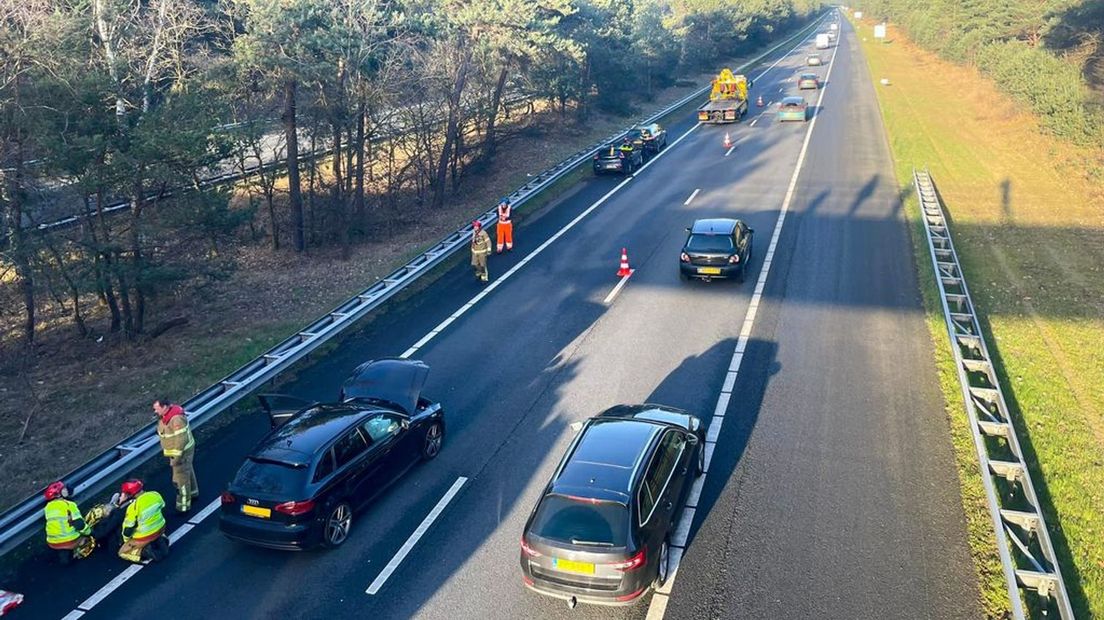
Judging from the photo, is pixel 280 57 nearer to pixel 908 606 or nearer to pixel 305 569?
pixel 305 569

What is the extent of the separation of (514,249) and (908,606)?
631 inches

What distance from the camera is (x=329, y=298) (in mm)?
19953

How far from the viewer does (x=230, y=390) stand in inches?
520

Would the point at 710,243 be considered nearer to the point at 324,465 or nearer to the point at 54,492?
the point at 324,465

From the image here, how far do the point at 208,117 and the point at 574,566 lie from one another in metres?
16.1

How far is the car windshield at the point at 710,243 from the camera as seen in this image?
1861 cm

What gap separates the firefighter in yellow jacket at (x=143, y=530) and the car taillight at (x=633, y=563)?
233 inches

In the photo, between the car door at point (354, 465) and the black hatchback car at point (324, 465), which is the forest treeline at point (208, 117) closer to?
the black hatchback car at point (324, 465)

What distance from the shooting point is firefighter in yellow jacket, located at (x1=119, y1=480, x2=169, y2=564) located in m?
9.50

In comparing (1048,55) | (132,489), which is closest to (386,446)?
(132,489)

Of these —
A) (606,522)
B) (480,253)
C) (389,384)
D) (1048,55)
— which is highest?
(1048,55)

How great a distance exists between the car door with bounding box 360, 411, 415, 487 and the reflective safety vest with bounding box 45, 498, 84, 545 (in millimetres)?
3752

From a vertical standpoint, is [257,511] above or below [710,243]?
below

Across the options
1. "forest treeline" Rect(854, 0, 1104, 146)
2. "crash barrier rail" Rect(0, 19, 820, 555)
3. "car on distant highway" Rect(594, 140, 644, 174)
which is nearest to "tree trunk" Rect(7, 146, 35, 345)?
"crash barrier rail" Rect(0, 19, 820, 555)
